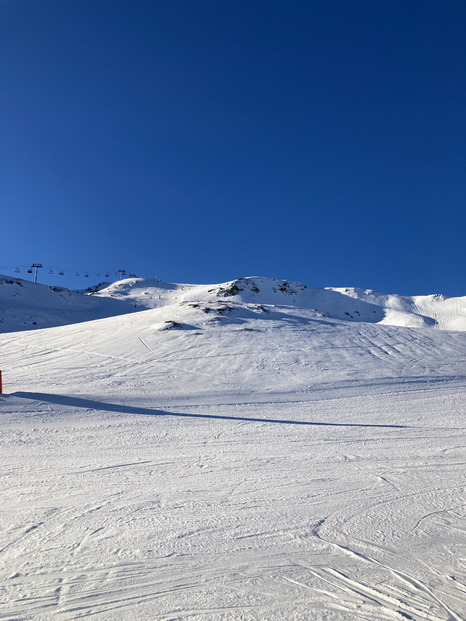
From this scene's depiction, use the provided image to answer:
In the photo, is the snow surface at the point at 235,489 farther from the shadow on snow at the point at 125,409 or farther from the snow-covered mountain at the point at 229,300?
the snow-covered mountain at the point at 229,300

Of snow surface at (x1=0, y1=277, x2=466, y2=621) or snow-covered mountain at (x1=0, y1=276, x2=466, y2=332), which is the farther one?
snow-covered mountain at (x1=0, y1=276, x2=466, y2=332)

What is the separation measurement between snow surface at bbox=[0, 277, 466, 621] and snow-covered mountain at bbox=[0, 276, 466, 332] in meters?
31.6

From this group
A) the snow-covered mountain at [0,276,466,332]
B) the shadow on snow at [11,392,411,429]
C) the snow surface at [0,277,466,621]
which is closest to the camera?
the snow surface at [0,277,466,621]

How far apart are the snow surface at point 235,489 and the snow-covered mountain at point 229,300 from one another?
104ft

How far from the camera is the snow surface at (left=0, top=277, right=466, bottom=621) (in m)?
3.27

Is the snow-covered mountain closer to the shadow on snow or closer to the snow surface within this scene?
the shadow on snow

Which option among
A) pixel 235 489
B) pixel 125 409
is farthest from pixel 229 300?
pixel 235 489

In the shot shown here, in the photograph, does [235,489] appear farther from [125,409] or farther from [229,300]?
[229,300]

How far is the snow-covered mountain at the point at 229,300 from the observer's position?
156 ft

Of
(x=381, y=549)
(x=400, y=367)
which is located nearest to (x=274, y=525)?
(x=381, y=549)

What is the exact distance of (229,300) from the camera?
199 ft

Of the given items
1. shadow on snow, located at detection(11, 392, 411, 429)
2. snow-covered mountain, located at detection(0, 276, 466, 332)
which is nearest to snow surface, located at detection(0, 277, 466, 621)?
shadow on snow, located at detection(11, 392, 411, 429)

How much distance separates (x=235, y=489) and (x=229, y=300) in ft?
182

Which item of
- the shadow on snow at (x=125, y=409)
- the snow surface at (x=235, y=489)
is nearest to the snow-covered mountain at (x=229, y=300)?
the shadow on snow at (x=125, y=409)
